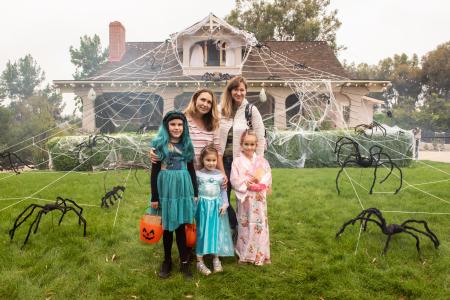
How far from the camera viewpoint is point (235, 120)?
3.49 metres

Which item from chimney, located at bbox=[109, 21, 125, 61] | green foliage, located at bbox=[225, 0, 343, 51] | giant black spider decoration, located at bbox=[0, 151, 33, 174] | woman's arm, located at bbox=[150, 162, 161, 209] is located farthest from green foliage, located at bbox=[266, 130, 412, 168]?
green foliage, located at bbox=[225, 0, 343, 51]

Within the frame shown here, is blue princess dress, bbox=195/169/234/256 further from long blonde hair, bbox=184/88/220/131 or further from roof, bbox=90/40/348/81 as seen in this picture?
roof, bbox=90/40/348/81

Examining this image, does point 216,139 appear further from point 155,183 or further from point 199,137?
point 155,183

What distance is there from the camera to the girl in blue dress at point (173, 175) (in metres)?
3.08

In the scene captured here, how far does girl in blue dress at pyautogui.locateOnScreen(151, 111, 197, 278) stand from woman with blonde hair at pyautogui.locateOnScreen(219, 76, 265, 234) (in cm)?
49

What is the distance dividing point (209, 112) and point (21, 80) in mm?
45857

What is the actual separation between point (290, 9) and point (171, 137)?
2412 cm

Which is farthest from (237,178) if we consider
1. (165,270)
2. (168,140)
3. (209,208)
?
(165,270)

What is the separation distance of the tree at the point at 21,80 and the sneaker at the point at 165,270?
1761 inches

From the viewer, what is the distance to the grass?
297cm

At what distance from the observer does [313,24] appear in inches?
927

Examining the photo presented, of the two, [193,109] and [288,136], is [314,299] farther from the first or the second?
[288,136]

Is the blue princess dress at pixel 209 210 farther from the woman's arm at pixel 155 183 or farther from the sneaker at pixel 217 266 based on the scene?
the woman's arm at pixel 155 183

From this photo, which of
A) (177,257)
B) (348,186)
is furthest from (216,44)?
(177,257)
